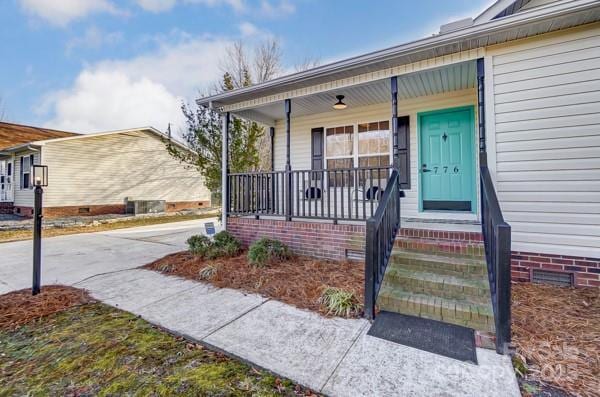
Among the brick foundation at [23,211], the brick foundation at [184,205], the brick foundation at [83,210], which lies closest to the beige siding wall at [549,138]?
the brick foundation at [83,210]

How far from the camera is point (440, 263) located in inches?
141

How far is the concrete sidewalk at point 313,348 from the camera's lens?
2018mm

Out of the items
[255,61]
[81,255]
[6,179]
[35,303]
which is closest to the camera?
[35,303]

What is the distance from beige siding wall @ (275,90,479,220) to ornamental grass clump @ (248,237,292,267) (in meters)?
2.50

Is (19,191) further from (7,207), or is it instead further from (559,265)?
(559,265)

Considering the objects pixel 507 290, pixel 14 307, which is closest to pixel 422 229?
pixel 507 290

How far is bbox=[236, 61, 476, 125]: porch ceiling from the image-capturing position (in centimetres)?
453

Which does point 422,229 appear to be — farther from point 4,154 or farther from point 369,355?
point 4,154

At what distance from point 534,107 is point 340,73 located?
278 centimetres

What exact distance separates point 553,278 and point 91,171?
59.8ft

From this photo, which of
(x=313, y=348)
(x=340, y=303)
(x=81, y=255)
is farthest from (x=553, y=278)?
(x=81, y=255)

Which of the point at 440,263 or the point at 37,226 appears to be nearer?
the point at 440,263

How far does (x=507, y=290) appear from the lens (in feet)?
7.55

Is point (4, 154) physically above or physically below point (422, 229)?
above
